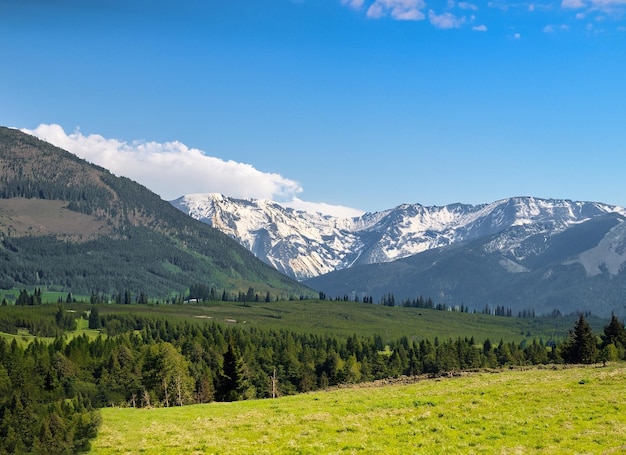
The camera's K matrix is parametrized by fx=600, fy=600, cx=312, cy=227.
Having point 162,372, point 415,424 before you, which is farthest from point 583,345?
point 415,424

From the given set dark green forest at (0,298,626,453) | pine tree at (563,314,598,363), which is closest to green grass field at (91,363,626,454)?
dark green forest at (0,298,626,453)

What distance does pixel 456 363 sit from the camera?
562 feet

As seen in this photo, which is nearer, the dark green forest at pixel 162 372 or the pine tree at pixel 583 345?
the dark green forest at pixel 162 372

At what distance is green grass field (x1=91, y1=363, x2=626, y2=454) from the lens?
32406 mm

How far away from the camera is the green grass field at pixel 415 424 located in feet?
106

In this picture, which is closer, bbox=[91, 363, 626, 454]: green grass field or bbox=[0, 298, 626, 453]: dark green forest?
bbox=[91, 363, 626, 454]: green grass field

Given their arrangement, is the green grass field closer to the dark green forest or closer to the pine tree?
the dark green forest

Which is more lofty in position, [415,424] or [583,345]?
[583,345]

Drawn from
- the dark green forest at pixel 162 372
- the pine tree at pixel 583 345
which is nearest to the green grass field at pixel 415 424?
the dark green forest at pixel 162 372

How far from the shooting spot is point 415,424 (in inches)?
1527

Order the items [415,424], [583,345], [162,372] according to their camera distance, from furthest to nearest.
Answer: [583,345] < [162,372] < [415,424]

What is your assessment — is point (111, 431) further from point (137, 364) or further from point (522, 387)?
point (137, 364)

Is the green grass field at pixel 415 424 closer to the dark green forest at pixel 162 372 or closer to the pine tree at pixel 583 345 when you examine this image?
the dark green forest at pixel 162 372

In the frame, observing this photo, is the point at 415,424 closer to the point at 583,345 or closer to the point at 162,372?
the point at 162,372
